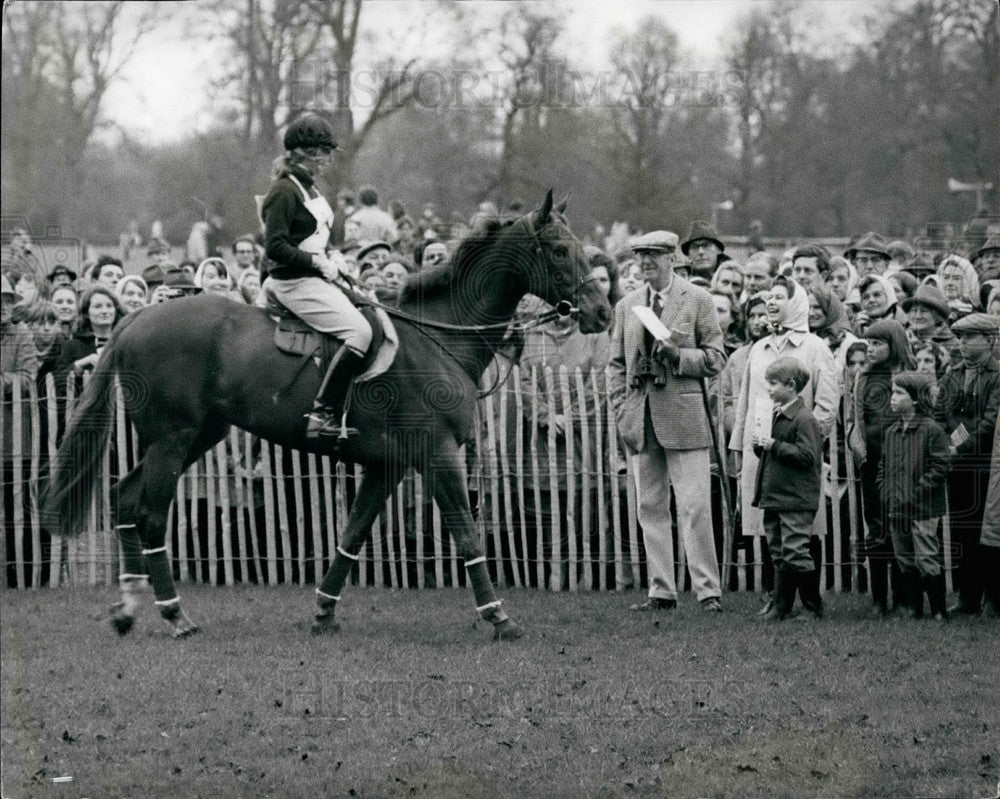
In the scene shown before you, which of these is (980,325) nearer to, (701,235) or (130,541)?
(701,235)

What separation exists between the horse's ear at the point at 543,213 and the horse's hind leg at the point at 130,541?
311 cm

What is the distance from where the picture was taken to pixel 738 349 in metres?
11.0

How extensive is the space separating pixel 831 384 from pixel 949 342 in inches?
36.9

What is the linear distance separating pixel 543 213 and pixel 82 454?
11.2ft

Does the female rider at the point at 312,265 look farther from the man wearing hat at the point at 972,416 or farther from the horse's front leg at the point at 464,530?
the man wearing hat at the point at 972,416

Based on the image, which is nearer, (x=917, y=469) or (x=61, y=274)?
(x=917, y=469)

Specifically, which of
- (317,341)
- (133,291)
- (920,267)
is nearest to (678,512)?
(317,341)

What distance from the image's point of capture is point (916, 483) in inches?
365

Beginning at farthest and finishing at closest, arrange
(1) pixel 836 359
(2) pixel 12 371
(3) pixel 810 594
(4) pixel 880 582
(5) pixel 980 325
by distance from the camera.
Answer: (2) pixel 12 371 → (1) pixel 836 359 → (4) pixel 880 582 → (3) pixel 810 594 → (5) pixel 980 325

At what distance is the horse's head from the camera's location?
31.4 ft

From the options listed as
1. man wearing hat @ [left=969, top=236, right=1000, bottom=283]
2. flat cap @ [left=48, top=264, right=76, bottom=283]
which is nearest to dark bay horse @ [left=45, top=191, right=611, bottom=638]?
man wearing hat @ [left=969, top=236, right=1000, bottom=283]

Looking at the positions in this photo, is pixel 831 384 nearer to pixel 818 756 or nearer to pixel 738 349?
pixel 738 349

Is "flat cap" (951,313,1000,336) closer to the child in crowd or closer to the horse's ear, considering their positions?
the child in crowd

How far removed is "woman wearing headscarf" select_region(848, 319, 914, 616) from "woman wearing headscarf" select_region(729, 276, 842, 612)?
200 millimetres
